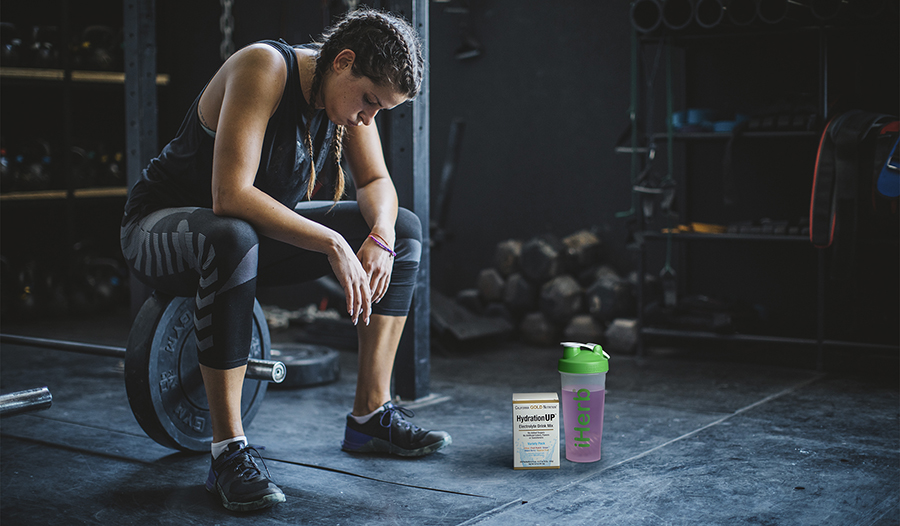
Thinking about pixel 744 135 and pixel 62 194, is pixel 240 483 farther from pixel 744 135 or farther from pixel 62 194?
pixel 62 194

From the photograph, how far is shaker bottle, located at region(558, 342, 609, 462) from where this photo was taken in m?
1.87

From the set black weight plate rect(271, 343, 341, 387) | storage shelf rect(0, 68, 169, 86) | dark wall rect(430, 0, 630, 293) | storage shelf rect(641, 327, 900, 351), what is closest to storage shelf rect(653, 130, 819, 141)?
dark wall rect(430, 0, 630, 293)

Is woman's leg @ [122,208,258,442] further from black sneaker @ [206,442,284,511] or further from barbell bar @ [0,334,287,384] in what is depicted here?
barbell bar @ [0,334,287,384]

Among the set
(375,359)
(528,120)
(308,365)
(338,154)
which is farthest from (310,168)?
(528,120)

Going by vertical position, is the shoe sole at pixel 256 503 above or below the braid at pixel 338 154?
below

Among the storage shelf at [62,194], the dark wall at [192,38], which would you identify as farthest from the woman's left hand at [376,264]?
the storage shelf at [62,194]

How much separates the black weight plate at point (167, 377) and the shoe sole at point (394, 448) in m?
0.37

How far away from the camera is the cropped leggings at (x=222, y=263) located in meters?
1.69

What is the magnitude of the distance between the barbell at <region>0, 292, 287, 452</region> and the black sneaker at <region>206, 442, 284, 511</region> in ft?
0.77

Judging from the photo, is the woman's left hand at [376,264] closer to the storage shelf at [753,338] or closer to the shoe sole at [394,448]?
the shoe sole at [394,448]

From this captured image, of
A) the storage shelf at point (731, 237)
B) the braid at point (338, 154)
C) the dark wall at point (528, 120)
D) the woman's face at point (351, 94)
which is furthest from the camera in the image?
the dark wall at point (528, 120)

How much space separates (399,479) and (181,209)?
72 cm

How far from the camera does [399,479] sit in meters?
1.85

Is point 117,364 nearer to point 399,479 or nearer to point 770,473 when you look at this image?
point 399,479
